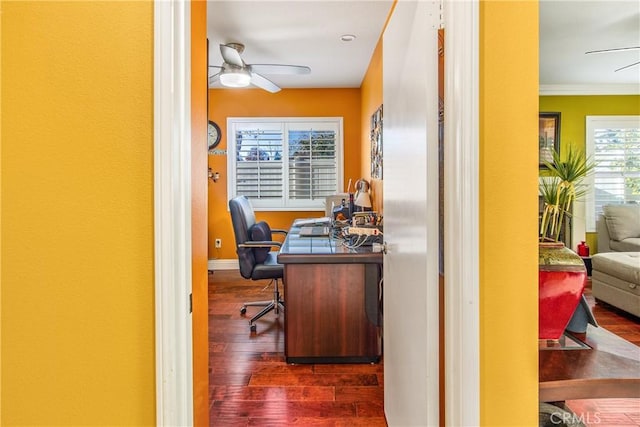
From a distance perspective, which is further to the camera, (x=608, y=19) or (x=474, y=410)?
(x=608, y=19)

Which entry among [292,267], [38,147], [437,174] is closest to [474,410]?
[437,174]

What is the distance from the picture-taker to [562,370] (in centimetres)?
109

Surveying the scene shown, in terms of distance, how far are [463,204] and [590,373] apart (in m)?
0.61

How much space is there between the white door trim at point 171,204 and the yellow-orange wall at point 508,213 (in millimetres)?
803

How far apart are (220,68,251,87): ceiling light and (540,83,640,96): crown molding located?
398 cm

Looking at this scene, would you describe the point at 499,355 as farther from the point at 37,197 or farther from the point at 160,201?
the point at 37,197

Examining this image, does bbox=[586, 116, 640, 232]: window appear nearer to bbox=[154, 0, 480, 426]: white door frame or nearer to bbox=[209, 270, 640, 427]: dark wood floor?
bbox=[209, 270, 640, 427]: dark wood floor

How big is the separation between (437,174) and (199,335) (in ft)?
3.49

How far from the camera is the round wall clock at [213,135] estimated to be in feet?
17.2

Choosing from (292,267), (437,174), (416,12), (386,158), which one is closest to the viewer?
(437,174)

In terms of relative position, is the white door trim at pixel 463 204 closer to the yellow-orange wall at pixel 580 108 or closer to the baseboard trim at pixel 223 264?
the baseboard trim at pixel 223 264

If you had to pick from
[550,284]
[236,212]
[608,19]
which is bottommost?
[550,284]

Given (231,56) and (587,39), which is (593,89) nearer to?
(587,39)

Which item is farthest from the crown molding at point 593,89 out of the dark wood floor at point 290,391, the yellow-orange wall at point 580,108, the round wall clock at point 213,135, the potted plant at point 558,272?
the potted plant at point 558,272
